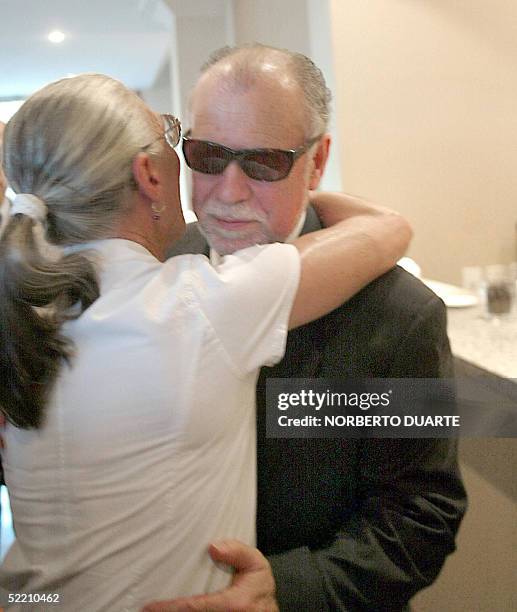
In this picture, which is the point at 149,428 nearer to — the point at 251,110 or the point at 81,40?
the point at 251,110

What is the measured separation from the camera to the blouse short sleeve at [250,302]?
0.56 m

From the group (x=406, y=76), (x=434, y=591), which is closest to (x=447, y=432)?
(x=434, y=591)

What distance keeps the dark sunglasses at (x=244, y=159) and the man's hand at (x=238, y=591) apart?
0.41 metres

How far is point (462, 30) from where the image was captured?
6.56 ft

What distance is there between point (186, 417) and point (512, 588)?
57 centimetres

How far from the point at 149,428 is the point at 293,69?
45 centimetres

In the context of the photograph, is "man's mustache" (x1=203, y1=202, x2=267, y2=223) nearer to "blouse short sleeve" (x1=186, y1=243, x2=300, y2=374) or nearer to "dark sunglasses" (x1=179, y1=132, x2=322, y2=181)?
"dark sunglasses" (x1=179, y1=132, x2=322, y2=181)

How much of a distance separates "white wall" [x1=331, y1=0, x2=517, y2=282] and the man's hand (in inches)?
59.0

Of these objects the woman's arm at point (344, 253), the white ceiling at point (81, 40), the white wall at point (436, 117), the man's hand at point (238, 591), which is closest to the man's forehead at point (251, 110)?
the woman's arm at point (344, 253)

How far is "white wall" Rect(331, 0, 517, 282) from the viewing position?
1.95 m

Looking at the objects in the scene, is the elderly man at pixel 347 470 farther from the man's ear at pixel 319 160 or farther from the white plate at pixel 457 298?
the white plate at pixel 457 298

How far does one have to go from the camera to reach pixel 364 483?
72cm

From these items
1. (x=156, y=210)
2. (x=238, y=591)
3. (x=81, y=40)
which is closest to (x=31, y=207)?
(x=156, y=210)

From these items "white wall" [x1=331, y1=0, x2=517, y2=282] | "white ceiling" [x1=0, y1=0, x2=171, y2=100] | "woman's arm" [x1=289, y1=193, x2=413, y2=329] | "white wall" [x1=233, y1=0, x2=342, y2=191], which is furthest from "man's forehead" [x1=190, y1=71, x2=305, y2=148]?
"white ceiling" [x1=0, y1=0, x2=171, y2=100]
